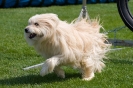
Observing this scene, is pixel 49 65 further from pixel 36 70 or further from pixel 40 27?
pixel 36 70

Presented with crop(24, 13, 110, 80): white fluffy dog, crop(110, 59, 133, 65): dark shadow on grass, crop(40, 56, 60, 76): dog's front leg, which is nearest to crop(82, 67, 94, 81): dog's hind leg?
crop(24, 13, 110, 80): white fluffy dog

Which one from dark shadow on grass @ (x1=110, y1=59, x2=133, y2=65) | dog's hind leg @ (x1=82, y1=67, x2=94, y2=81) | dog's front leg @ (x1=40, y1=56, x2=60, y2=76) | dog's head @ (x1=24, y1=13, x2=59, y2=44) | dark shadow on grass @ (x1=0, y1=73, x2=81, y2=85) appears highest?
dog's head @ (x1=24, y1=13, x2=59, y2=44)

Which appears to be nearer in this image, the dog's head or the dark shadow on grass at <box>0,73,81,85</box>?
the dog's head

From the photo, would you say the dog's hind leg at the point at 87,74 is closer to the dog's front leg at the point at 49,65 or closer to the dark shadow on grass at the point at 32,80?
the dark shadow on grass at the point at 32,80

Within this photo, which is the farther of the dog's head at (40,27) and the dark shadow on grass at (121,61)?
the dark shadow on grass at (121,61)

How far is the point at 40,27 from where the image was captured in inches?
212

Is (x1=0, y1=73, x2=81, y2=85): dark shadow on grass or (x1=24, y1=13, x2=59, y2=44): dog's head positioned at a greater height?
(x1=24, y1=13, x2=59, y2=44): dog's head

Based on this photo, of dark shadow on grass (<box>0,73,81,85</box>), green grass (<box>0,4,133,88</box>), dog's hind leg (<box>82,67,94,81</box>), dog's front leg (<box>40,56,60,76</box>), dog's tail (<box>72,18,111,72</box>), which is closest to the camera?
dog's front leg (<box>40,56,60,76</box>)

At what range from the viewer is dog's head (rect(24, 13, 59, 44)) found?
5348 millimetres

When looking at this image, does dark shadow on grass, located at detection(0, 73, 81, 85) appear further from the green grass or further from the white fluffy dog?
the white fluffy dog

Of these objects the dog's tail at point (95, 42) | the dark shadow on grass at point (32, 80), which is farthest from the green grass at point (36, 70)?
the dog's tail at point (95, 42)

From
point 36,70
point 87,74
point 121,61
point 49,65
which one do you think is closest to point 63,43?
point 49,65

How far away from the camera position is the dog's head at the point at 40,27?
17.5 ft

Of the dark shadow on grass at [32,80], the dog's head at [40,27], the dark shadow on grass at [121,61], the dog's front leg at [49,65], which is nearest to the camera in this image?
the dog's head at [40,27]
